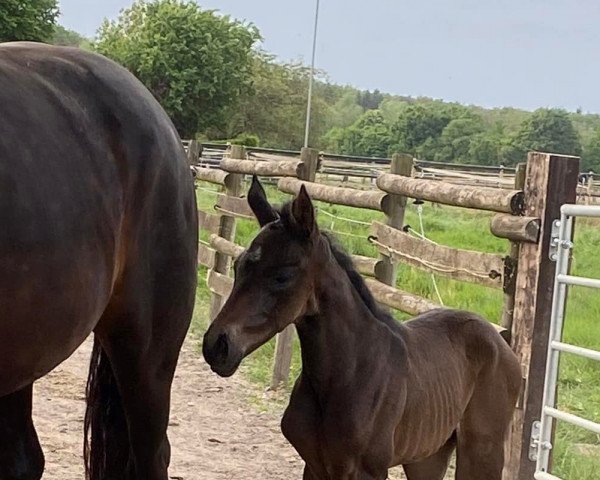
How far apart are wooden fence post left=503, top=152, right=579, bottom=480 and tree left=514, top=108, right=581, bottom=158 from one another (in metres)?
29.6

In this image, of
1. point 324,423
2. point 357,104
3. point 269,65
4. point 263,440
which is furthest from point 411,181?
point 357,104

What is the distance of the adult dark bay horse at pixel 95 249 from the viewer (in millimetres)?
2074

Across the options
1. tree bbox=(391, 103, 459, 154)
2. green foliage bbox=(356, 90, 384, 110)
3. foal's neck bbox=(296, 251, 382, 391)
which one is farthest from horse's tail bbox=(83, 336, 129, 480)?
green foliage bbox=(356, 90, 384, 110)

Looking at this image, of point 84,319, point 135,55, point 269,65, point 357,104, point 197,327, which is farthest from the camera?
point 357,104

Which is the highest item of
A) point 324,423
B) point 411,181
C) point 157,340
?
point 411,181

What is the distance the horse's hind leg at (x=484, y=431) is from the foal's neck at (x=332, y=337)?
62 cm

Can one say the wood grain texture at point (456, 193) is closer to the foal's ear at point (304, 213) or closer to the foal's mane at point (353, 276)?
the foal's mane at point (353, 276)

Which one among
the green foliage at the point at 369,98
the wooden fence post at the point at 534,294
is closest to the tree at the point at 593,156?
the wooden fence post at the point at 534,294

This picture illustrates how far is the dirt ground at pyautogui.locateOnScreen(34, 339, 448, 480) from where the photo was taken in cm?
404

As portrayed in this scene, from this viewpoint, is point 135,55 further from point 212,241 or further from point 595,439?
point 595,439

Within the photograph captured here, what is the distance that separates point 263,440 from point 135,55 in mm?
38736

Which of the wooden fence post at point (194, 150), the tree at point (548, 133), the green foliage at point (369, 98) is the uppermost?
the green foliage at point (369, 98)

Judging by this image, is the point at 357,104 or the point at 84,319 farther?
the point at 357,104

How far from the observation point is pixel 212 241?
747cm
